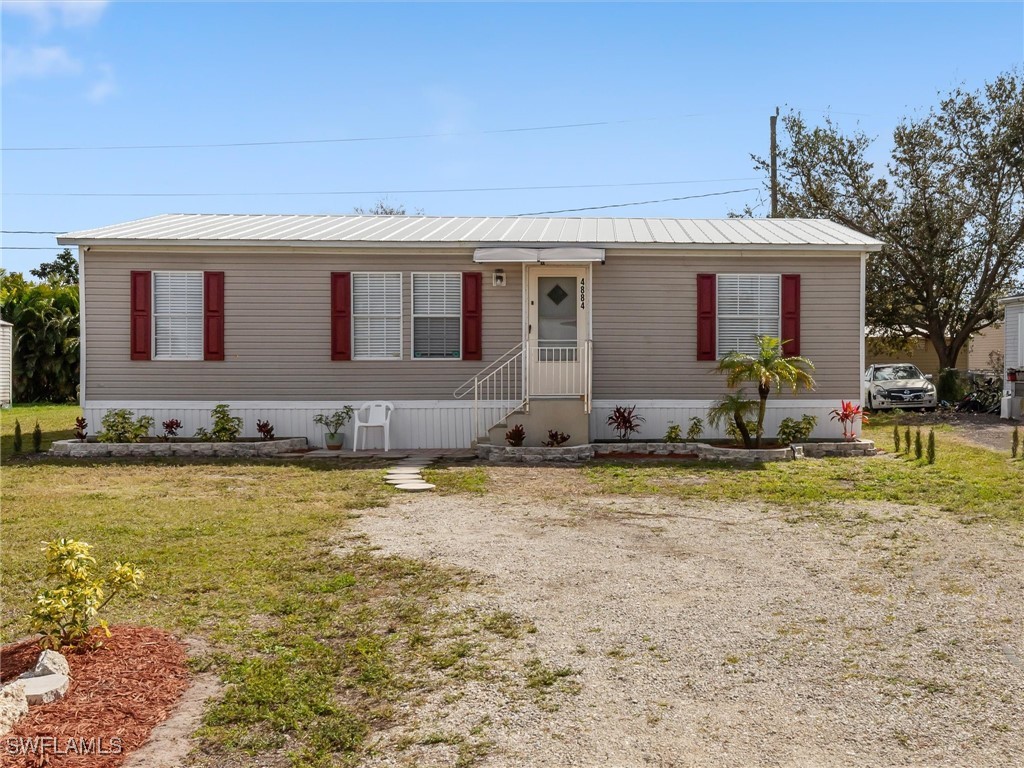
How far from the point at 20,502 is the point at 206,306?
516 cm

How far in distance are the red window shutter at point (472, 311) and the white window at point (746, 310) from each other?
3581 millimetres

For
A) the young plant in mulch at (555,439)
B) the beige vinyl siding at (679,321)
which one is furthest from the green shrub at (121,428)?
the beige vinyl siding at (679,321)

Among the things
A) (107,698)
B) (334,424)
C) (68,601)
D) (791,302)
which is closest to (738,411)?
(791,302)

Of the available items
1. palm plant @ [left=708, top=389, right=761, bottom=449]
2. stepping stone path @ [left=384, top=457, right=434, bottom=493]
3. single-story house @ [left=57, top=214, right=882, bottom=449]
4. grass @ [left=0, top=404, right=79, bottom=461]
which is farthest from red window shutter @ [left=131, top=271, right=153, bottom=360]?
palm plant @ [left=708, top=389, right=761, bottom=449]

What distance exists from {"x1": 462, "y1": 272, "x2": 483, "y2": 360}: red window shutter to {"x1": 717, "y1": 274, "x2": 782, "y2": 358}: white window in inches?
141

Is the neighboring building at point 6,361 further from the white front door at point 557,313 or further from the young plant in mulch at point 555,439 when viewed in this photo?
the young plant in mulch at point 555,439

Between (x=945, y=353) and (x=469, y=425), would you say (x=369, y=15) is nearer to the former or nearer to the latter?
(x=469, y=425)

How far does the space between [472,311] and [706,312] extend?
3474 mm

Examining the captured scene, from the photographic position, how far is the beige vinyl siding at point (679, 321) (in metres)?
13.0

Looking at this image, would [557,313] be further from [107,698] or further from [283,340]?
[107,698]

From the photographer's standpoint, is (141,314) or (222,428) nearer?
(222,428)

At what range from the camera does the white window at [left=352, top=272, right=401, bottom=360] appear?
513 inches

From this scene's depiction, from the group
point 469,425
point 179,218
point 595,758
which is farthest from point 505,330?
point 595,758

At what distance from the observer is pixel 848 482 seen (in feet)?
32.1
